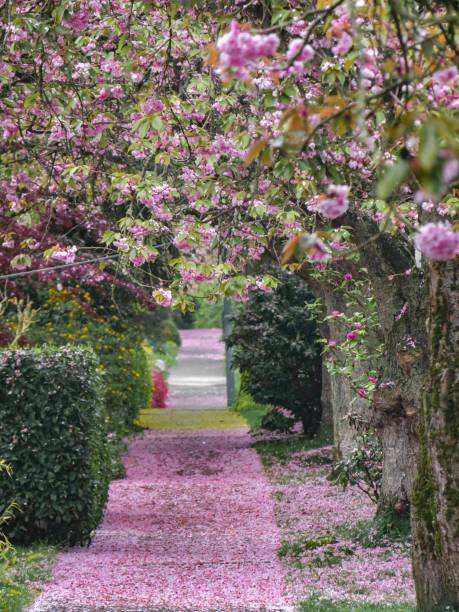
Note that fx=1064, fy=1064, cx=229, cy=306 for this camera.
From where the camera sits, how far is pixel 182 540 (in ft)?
33.8

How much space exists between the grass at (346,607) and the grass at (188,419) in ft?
50.1

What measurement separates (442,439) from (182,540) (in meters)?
5.06

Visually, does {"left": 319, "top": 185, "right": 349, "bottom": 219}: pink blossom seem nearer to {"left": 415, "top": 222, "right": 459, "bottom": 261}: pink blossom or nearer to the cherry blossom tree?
{"left": 415, "top": 222, "right": 459, "bottom": 261}: pink blossom

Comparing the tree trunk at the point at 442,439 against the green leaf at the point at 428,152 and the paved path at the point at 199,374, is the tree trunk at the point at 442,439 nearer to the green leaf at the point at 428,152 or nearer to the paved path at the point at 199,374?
the green leaf at the point at 428,152

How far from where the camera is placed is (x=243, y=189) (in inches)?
313

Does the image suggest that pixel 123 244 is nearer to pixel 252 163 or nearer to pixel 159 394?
pixel 252 163

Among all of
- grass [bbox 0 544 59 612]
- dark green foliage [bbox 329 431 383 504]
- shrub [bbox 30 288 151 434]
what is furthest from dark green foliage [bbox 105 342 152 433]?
grass [bbox 0 544 59 612]

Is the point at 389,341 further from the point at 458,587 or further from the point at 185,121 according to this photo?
the point at 458,587

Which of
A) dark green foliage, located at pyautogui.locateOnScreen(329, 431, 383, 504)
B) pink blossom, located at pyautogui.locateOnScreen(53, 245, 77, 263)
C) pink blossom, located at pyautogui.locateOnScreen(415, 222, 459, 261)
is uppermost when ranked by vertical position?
pink blossom, located at pyautogui.locateOnScreen(53, 245, 77, 263)

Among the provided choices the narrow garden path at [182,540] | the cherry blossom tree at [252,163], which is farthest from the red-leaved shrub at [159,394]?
the cherry blossom tree at [252,163]

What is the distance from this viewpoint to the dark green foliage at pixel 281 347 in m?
17.3

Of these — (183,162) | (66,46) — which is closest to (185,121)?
(183,162)

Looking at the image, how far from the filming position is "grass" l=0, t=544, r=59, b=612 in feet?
23.6

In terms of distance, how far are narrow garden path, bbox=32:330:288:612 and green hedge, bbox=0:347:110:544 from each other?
48 centimetres
